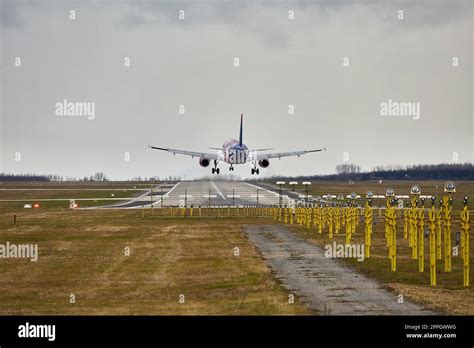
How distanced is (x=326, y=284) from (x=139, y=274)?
11581 mm

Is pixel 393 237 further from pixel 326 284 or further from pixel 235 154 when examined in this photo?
pixel 235 154

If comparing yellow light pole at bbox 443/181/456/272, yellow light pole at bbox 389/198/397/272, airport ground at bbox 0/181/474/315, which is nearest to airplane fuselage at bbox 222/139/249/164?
airport ground at bbox 0/181/474/315

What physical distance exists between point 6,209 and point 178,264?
78817 millimetres

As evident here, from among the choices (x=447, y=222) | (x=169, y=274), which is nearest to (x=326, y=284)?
(x=447, y=222)

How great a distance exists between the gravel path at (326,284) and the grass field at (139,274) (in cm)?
104

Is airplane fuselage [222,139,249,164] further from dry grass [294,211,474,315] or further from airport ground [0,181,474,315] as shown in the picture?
dry grass [294,211,474,315]

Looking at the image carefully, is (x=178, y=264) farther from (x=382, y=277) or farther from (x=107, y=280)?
(x=382, y=277)

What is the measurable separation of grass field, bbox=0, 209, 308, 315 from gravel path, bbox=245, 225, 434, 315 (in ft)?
3.41

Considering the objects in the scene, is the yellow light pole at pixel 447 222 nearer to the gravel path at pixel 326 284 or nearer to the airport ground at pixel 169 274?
the airport ground at pixel 169 274

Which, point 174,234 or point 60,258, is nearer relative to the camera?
point 60,258

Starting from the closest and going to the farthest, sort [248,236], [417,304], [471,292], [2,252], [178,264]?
[417,304]
[471,292]
[178,264]
[2,252]
[248,236]

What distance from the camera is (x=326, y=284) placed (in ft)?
139

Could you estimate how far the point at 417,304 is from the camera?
117ft
